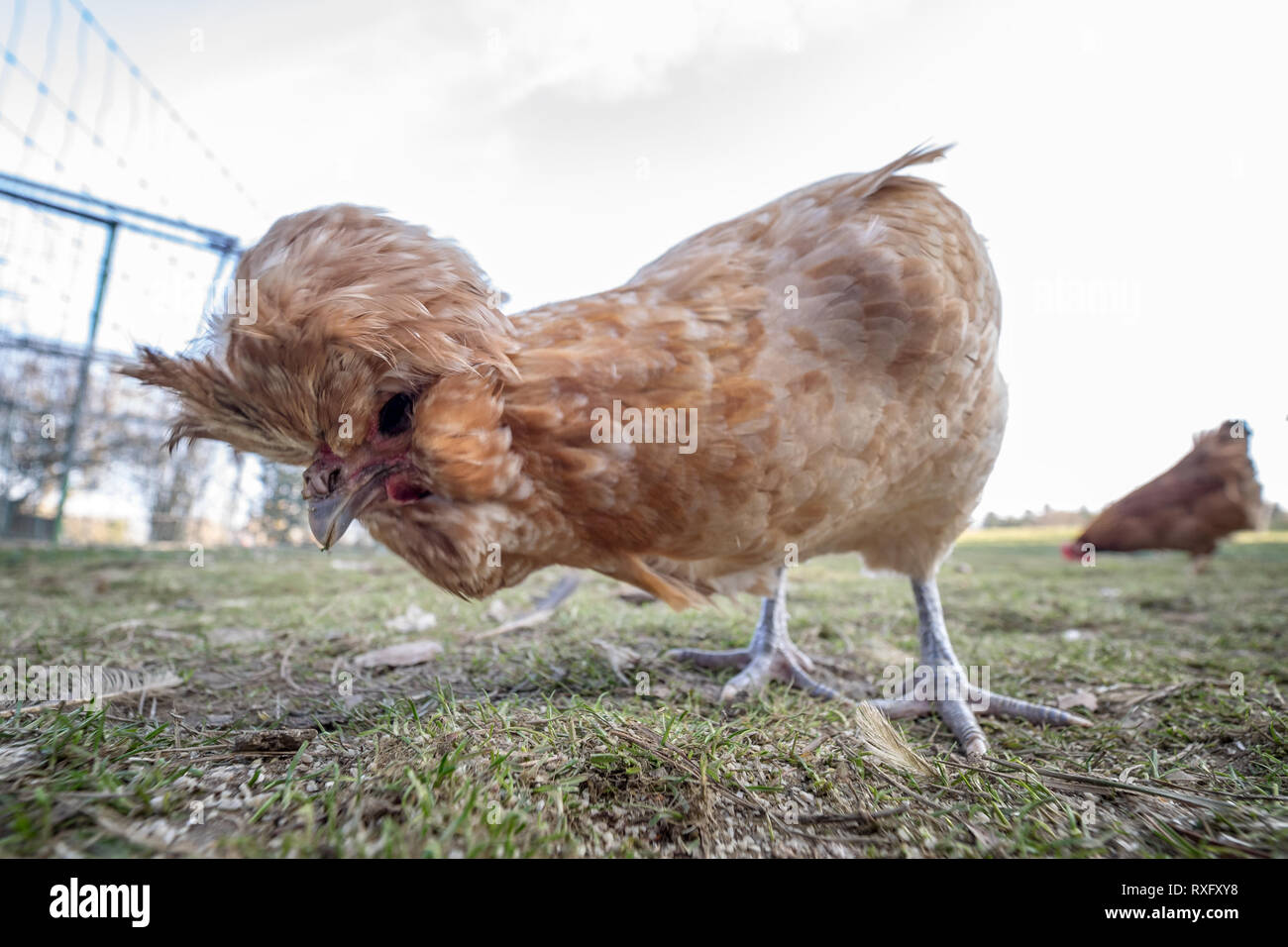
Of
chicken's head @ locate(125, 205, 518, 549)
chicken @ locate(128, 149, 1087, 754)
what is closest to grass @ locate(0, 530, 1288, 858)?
chicken @ locate(128, 149, 1087, 754)

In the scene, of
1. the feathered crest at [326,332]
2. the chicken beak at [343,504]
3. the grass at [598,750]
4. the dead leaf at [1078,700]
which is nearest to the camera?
the grass at [598,750]

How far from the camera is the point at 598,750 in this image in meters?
1.35

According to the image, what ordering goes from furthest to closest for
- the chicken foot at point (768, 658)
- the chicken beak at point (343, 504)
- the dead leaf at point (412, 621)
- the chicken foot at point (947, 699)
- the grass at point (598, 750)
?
the dead leaf at point (412, 621), the chicken foot at point (768, 658), the chicken foot at point (947, 699), the chicken beak at point (343, 504), the grass at point (598, 750)

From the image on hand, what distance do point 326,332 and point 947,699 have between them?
2.11 metres

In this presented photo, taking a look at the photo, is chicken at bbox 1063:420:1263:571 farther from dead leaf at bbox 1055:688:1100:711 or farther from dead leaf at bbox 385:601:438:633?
dead leaf at bbox 385:601:438:633

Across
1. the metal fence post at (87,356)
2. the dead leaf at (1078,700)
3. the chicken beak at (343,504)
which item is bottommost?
the dead leaf at (1078,700)

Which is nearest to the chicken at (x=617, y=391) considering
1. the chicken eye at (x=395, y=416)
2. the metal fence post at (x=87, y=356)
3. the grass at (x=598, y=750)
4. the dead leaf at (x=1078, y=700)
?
the chicken eye at (x=395, y=416)

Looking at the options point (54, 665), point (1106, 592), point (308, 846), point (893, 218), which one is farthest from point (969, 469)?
point (1106, 592)

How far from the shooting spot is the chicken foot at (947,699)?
193 centimetres

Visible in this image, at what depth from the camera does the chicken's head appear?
4.19ft
